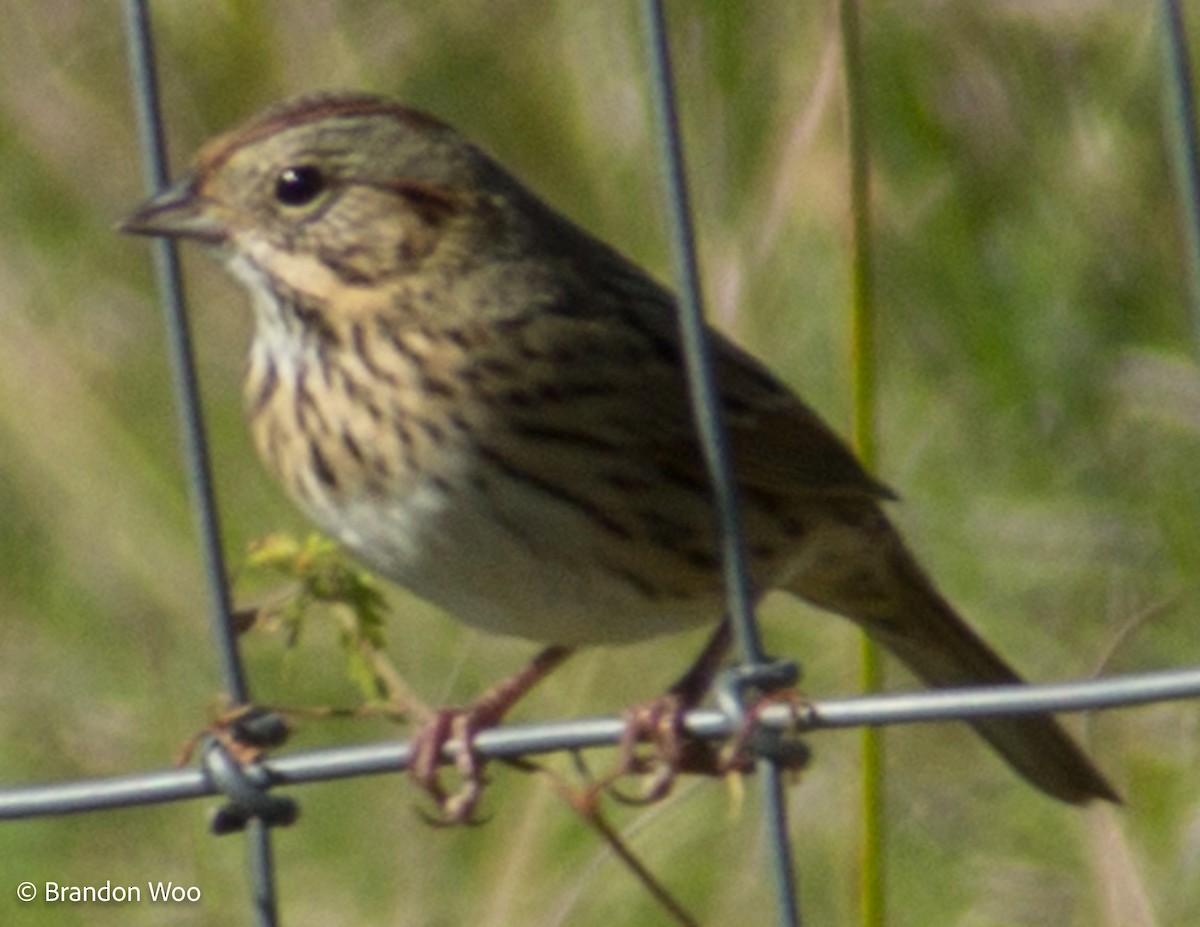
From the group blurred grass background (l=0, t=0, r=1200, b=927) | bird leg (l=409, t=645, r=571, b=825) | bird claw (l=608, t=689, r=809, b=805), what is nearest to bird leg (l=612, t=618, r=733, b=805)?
bird claw (l=608, t=689, r=809, b=805)

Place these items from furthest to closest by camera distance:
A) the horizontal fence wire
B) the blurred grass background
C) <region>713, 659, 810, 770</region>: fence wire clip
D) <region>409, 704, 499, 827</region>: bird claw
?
1. the blurred grass background
2. <region>409, 704, 499, 827</region>: bird claw
3. <region>713, 659, 810, 770</region>: fence wire clip
4. the horizontal fence wire

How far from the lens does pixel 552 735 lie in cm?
177

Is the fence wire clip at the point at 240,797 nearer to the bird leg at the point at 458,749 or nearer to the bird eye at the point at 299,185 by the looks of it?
the bird leg at the point at 458,749

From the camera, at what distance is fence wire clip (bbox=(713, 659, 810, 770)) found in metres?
1.74

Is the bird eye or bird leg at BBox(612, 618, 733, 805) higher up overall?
the bird eye

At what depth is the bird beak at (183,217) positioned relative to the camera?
2.26 metres

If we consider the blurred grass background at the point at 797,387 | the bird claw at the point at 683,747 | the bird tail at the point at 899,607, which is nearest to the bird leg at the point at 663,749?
the bird claw at the point at 683,747

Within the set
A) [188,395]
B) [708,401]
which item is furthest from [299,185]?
[708,401]

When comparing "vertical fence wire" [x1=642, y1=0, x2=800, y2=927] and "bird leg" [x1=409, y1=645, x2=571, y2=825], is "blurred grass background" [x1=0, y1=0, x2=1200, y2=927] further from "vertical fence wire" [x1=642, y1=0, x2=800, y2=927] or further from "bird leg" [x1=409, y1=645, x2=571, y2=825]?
"vertical fence wire" [x1=642, y1=0, x2=800, y2=927]

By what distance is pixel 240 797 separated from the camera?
1.87m

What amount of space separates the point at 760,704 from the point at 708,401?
0.63 feet

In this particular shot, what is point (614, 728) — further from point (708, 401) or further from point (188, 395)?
point (188, 395)

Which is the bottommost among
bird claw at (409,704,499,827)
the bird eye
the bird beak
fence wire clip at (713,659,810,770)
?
fence wire clip at (713,659,810,770)

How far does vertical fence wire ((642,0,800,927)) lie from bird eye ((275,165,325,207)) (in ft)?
2.55
